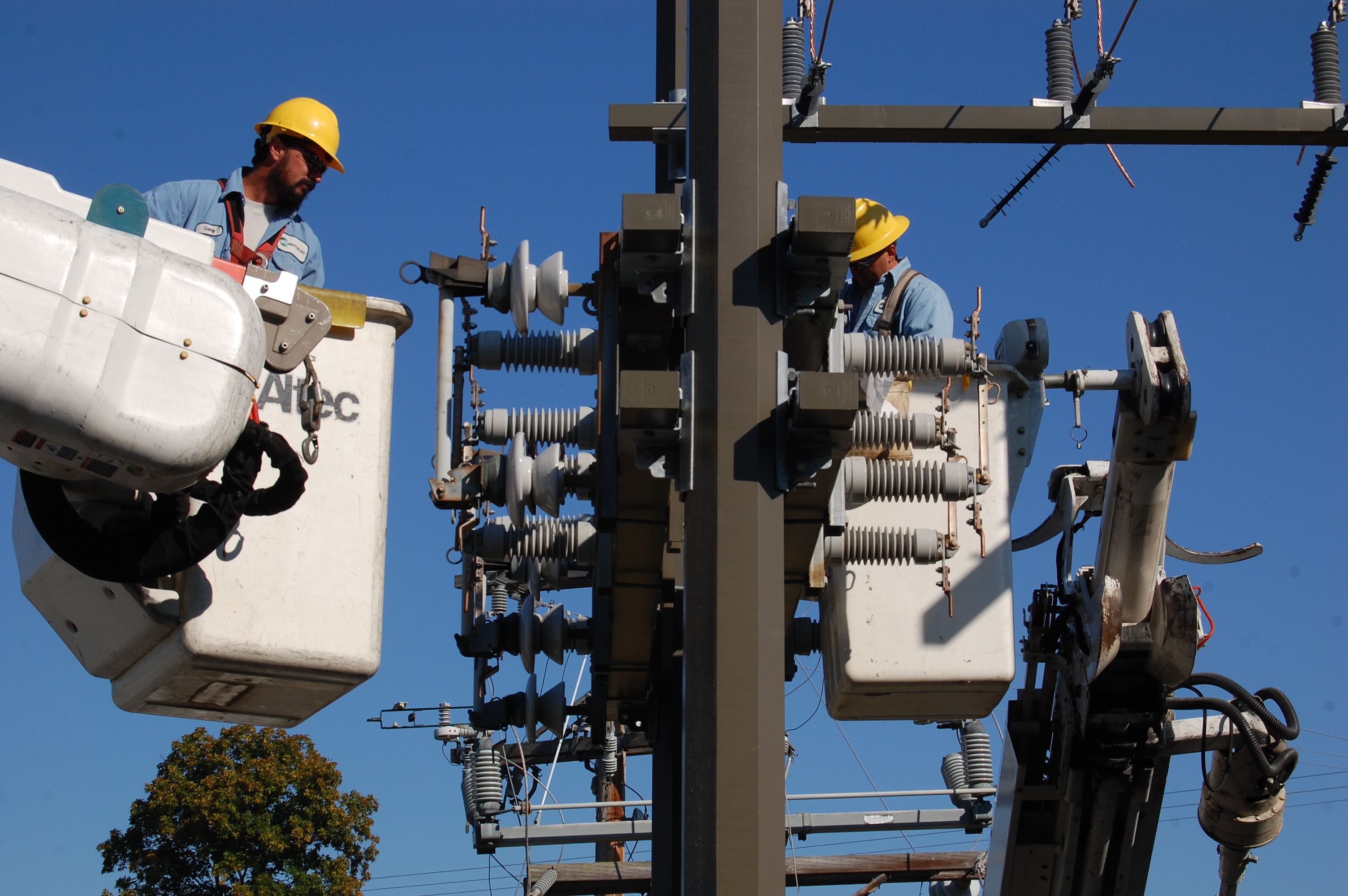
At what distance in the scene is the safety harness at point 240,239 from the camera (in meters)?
6.24

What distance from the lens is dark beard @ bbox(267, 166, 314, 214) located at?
687 cm

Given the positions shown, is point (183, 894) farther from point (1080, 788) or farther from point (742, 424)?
point (742, 424)

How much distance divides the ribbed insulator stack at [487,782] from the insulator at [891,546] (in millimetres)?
8029

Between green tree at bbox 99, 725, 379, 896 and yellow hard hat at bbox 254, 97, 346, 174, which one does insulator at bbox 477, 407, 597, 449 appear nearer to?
yellow hard hat at bbox 254, 97, 346, 174

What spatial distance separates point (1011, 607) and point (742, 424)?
12.0 feet

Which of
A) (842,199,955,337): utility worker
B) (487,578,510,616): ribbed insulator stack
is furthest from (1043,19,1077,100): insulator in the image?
(487,578,510,616): ribbed insulator stack

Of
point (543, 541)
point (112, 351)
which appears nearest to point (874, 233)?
point (543, 541)

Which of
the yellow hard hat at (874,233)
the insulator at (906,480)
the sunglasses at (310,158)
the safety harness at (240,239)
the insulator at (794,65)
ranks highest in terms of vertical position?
the insulator at (794,65)

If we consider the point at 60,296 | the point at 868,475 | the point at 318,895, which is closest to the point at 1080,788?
the point at 868,475

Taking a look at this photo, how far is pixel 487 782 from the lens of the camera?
14.7 metres

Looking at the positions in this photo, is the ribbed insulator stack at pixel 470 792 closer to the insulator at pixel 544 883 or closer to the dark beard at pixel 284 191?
the insulator at pixel 544 883

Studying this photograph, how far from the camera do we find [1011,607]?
26.7ft

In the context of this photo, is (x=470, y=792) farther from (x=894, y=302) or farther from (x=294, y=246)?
(x=294, y=246)

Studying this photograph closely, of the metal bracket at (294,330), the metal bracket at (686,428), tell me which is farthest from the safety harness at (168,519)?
the metal bracket at (686,428)
